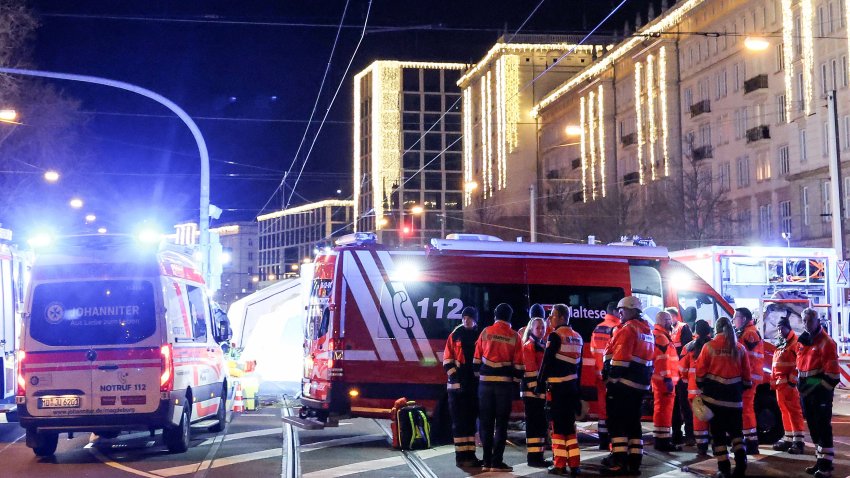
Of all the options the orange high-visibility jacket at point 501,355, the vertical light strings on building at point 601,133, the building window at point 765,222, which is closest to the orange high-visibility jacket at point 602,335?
the orange high-visibility jacket at point 501,355

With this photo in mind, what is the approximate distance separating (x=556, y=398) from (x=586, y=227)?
146 feet

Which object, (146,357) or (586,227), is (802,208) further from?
(146,357)

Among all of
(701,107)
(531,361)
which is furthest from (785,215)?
(531,361)

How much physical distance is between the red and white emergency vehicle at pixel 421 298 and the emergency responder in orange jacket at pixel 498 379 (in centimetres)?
272

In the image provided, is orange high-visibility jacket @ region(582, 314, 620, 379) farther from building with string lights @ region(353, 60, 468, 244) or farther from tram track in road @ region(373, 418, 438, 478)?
building with string lights @ region(353, 60, 468, 244)

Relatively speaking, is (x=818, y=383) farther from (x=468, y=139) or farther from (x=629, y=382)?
(x=468, y=139)

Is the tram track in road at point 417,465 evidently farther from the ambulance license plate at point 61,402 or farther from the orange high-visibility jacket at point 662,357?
the ambulance license plate at point 61,402

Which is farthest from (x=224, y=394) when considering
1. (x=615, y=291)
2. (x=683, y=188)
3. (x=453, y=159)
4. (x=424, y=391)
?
(x=453, y=159)

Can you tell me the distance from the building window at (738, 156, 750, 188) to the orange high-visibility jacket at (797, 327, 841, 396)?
40056mm

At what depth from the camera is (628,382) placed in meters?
12.0

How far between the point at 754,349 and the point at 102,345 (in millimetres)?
8050

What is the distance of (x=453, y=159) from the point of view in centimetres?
11369

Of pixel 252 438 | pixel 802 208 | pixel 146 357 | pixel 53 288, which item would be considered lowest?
pixel 252 438

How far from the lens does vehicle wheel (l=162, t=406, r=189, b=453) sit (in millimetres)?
14117
